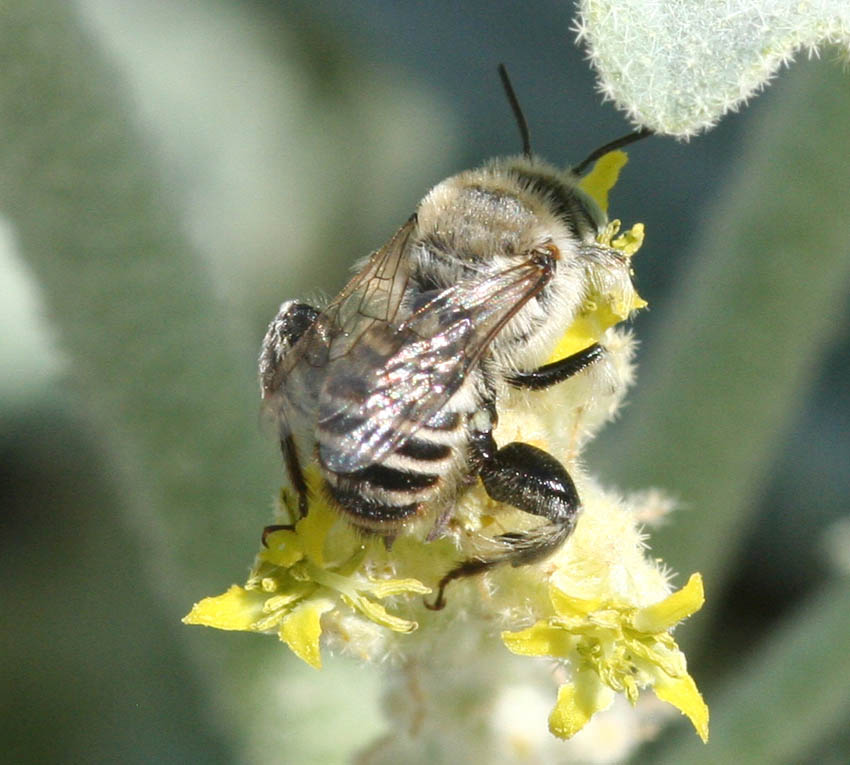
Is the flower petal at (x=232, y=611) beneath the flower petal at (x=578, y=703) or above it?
above

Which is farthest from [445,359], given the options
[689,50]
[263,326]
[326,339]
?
[263,326]

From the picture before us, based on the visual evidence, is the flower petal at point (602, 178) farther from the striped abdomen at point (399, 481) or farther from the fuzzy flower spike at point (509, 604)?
the striped abdomen at point (399, 481)

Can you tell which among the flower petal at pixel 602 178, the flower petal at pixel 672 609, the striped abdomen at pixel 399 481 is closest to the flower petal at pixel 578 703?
the flower petal at pixel 672 609

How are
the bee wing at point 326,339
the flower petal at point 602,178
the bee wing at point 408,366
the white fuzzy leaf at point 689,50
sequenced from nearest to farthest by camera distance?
the white fuzzy leaf at point 689,50 → the bee wing at point 408,366 → the bee wing at point 326,339 → the flower petal at point 602,178

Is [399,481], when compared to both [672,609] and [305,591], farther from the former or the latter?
[672,609]

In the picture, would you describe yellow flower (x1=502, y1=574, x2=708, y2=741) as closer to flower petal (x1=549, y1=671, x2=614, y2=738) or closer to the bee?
flower petal (x1=549, y1=671, x2=614, y2=738)

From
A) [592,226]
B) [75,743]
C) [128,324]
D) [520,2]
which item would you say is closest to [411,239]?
[592,226]
